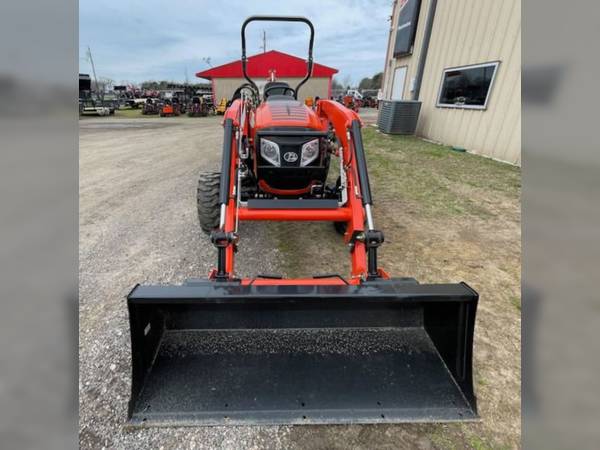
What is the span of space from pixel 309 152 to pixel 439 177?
3.95 meters

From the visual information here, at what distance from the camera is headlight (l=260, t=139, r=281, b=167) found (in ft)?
8.70

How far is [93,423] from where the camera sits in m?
1.59

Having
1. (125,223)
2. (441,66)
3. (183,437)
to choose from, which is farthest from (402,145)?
(183,437)

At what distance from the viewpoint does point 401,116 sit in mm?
10289

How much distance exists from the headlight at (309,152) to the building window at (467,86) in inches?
251

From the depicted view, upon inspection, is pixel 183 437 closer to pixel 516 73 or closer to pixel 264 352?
pixel 264 352

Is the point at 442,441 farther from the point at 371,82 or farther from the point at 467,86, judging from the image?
the point at 371,82

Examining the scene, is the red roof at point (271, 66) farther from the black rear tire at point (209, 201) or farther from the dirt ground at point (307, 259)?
the black rear tire at point (209, 201)

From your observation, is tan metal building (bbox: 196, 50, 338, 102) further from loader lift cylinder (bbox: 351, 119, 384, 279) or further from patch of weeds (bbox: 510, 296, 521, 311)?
patch of weeds (bbox: 510, 296, 521, 311)

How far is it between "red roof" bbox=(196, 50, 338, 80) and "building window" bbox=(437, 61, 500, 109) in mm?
15167

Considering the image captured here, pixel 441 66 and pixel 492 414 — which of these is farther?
pixel 441 66

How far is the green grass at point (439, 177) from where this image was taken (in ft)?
15.2
